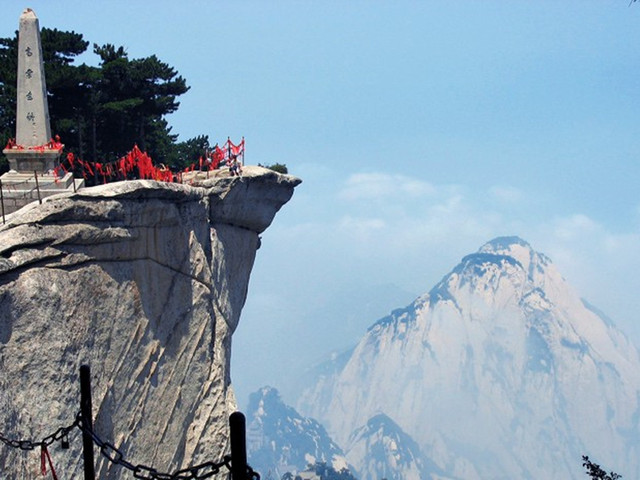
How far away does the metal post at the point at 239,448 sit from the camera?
13875 millimetres

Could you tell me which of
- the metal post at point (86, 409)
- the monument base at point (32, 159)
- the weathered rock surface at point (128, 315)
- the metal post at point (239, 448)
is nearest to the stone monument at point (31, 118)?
the monument base at point (32, 159)

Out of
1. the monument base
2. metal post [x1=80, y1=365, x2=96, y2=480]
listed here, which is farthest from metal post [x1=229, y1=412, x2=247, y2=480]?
the monument base

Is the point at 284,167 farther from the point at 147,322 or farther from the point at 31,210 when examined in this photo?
the point at 31,210

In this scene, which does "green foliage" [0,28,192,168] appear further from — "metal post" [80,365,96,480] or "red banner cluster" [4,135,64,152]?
"metal post" [80,365,96,480]

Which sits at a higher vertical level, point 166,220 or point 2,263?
point 166,220

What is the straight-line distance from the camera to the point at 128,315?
37.2 meters

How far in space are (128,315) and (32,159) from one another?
7.61 meters

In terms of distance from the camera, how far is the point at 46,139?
134 feet

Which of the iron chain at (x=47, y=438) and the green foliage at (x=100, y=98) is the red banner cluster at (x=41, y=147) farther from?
the iron chain at (x=47, y=438)

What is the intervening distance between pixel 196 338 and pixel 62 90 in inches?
596

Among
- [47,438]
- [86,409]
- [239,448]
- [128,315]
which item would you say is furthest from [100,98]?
[239,448]

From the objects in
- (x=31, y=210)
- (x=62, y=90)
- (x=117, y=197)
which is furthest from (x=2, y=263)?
(x=62, y=90)

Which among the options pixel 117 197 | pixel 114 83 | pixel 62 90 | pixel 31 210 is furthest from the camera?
pixel 114 83

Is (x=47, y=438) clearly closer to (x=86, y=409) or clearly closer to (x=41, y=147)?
(x=86, y=409)
